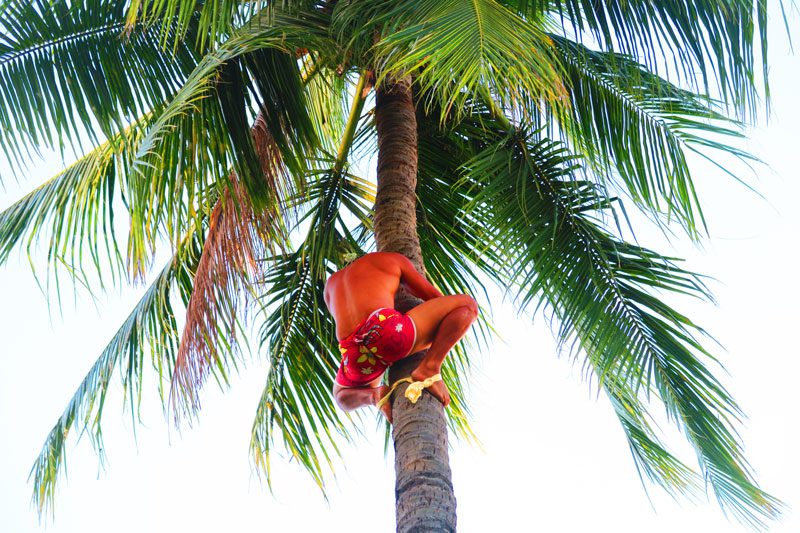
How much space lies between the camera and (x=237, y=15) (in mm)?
5648

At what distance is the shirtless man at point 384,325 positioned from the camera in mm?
4199

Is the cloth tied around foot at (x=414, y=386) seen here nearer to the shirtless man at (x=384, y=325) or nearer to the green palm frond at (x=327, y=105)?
the shirtless man at (x=384, y=325)

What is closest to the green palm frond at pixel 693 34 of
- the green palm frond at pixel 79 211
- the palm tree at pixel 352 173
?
the palm tree at pixel 352 173

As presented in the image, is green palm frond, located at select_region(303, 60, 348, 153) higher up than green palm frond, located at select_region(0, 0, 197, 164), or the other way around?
green palm frond, located at select_region(303, 60, 348, 153)

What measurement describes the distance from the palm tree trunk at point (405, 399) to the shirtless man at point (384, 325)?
104mm

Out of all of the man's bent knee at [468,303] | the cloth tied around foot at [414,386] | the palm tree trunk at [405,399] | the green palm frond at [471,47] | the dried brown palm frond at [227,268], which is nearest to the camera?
the palm tree trunk at [405,399]

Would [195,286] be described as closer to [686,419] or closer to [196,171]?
[196,171]

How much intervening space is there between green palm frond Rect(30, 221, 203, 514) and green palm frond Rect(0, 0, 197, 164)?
1.32 metres

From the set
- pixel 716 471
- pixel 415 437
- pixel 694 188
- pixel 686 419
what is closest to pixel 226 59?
pixel 415 437

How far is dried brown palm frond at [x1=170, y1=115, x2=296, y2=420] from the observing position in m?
5.65

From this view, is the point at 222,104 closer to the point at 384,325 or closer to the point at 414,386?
the point at 384,325

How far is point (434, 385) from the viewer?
4012mm

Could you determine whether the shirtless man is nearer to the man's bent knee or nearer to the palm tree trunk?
the man's bent knee

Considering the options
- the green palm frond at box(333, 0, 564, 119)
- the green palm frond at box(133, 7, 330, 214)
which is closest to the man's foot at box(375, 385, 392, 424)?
the green palm frond at box(333, 0, 564, 119)
